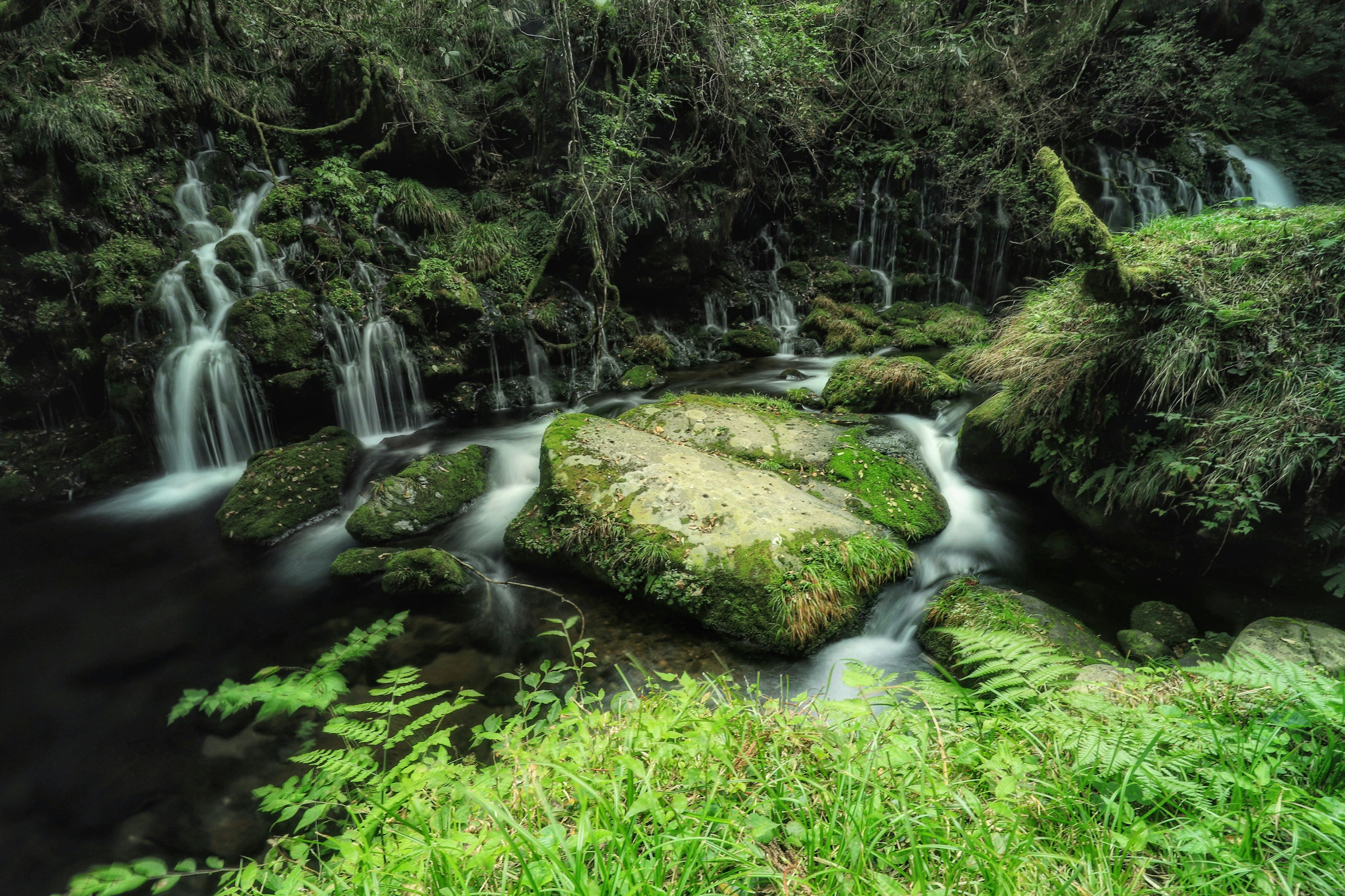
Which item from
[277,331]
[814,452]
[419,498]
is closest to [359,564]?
[419,498]

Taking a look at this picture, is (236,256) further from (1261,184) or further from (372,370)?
(1261,184)

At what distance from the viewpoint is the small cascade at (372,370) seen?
8336mm

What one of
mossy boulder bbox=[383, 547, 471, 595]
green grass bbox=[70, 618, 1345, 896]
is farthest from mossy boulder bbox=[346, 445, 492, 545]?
green grass bbox=[70, 618, 1345, 896]

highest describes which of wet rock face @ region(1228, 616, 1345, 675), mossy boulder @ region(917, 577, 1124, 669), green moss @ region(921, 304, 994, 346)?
green moss @ region(921, 304, 994, 346)

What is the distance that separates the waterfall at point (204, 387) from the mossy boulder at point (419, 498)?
3138 millimetres

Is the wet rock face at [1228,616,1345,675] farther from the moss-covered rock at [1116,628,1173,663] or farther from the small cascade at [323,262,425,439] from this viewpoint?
the small cascade at [323,262,425,439]

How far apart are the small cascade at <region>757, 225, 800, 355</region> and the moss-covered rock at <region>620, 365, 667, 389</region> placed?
11.9 feet

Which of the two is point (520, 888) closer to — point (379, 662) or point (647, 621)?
point (647, 621)

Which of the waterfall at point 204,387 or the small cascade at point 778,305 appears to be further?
the small cascade at point 778,305

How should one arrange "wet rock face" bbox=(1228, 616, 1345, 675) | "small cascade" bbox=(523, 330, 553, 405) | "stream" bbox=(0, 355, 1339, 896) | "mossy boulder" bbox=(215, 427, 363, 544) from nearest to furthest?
1. "wet rock face" bbox=(1228, 616, 1345, 675)
2. "stream" bbox=(0, 355, 1339, 896)
3. "mossy boulder" bbox=(215, 427, 363, 544)
4. "small cascade" bbox=(523, 330, 553, 405)

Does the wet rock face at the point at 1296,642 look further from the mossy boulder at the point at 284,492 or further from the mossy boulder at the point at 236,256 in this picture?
the mossy boulder at the point at 236,256

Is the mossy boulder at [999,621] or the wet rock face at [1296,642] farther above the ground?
the wet rock face at [1296,642]

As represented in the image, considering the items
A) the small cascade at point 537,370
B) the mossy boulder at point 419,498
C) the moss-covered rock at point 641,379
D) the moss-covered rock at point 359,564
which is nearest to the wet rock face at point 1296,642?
the moss-covered rock at point 359,564

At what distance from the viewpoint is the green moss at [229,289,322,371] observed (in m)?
7.66
